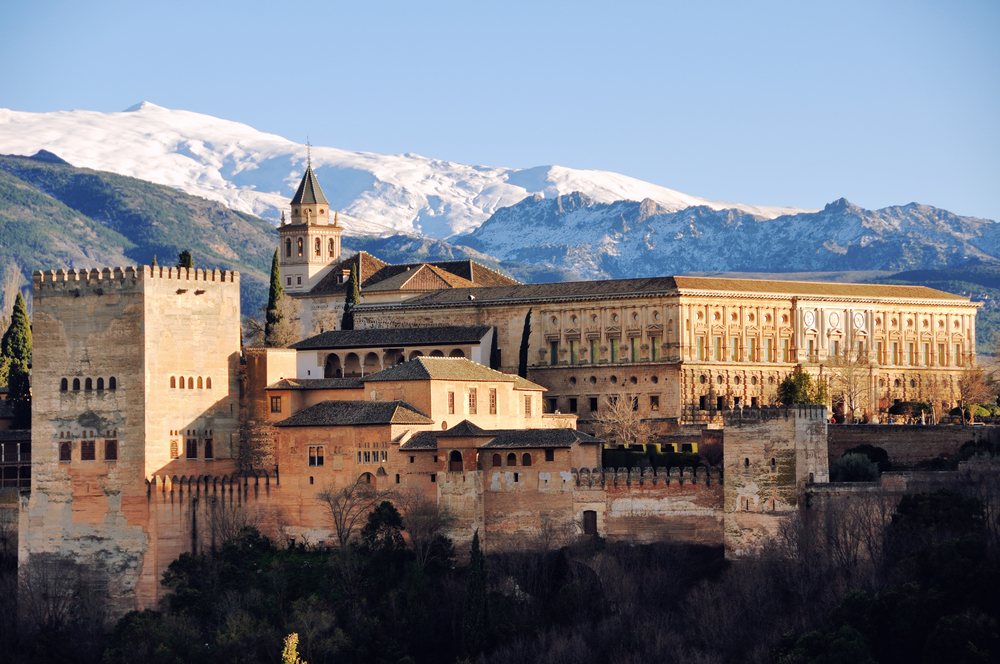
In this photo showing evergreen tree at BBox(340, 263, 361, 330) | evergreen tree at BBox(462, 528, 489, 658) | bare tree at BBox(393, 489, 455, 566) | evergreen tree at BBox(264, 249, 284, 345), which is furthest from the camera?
evergreen tree at BBox(264, 249, 284, 345)

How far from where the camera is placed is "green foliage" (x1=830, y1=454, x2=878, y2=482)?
67.4 meters

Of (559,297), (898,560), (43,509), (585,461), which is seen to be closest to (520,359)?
(559,297)

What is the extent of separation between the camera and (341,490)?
7062 cm

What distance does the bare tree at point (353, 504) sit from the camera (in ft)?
229

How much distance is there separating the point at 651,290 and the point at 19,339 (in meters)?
38.4

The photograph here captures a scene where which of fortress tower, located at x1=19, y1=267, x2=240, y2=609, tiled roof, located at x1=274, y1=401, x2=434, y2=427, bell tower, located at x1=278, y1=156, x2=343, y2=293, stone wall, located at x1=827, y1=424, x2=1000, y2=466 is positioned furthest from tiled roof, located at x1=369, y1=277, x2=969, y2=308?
fortress tower, located at x1=19, y1=267, x2=240, y2=609

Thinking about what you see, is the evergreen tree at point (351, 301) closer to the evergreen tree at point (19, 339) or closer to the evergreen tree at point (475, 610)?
the evergreen tree at point (19, 339)

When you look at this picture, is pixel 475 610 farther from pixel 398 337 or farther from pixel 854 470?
pixel 398 337

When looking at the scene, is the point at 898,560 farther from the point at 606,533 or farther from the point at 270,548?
the point at 270,548

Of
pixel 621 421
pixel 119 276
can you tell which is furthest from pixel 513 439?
pixel 119 276

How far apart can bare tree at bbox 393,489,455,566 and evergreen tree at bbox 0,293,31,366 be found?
36956 mm

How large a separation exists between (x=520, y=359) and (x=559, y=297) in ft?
15.6

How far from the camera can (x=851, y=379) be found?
3674 inches

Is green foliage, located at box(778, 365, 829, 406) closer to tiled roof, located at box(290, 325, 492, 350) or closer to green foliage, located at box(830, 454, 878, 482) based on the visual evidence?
green foliage, located at box(830, 454, 878, 482)
